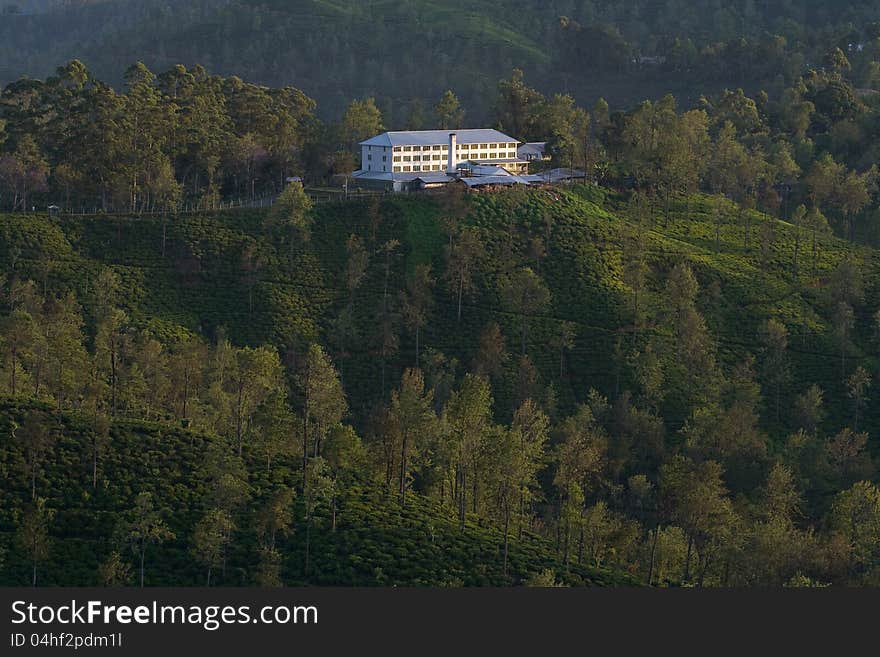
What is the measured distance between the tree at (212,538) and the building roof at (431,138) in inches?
2866

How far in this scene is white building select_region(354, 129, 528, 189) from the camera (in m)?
134

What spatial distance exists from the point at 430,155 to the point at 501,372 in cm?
3541

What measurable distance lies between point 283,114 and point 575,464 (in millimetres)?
69693

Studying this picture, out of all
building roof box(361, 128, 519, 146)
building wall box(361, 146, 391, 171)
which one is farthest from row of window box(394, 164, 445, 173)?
building roof box(361, 128, 519, 146)

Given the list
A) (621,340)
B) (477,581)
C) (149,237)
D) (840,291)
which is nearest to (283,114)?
(149,237)

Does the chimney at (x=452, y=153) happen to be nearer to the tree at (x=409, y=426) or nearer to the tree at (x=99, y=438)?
the tree at (x=409, y=426)

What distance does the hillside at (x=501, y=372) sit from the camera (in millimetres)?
70625

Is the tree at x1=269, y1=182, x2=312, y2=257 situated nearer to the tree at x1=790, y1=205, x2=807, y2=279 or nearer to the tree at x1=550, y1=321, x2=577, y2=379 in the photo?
the tree at x1=550, y1=321, x2=577, y2=379

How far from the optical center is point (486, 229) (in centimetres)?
12231

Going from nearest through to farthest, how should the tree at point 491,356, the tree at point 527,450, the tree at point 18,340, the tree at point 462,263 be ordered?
the tree at point 527,450 → the tree at point 18,340 → the tree at point 491,356 → the tree at point 462,263

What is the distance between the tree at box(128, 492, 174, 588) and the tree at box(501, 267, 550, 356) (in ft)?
160

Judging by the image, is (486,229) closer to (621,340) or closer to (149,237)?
(621,340)

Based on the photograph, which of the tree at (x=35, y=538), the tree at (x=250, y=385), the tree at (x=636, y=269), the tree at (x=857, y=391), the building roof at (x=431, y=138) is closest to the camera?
the tree at (x=35, y=538)

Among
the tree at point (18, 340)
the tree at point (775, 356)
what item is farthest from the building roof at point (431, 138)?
the tree at point (18, 340)
